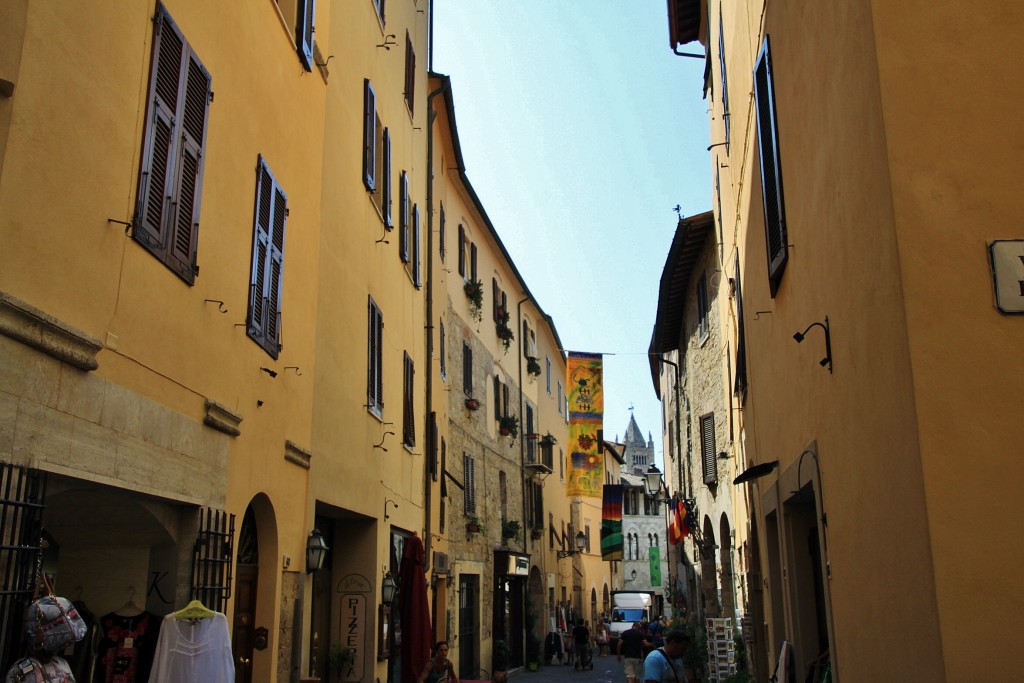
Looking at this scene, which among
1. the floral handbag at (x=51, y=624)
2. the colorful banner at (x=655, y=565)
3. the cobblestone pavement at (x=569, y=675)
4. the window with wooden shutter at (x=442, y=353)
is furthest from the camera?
the colorful banner at (x=655, y=565)

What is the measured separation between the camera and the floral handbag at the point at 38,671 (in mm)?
4500

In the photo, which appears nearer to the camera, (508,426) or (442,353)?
(442,353)

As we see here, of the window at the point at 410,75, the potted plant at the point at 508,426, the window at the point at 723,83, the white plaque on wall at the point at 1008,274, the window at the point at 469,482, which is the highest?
the window at the point at 410,75

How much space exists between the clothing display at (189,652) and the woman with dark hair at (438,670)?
5.17 m

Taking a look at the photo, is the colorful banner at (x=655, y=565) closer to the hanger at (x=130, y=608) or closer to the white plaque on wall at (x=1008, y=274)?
the hanger at (x=130, y=608)

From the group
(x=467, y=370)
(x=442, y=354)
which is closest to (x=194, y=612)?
(x=442, y=354)

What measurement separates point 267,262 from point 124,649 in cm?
369

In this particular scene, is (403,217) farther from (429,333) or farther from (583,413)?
(583,413)

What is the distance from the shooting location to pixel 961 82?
4566 mm

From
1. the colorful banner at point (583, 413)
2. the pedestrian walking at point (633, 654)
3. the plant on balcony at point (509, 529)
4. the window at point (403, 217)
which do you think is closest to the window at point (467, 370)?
the plant on balcony at point (509, 529)

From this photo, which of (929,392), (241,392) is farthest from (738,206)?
(929,392)

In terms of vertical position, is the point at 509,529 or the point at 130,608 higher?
the point at 509,529

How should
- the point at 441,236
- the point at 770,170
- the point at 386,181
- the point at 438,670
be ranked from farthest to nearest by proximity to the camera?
the point at 441,236, the point at 386,181, the point at 438,670, the point at 770,170

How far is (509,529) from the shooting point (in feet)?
83.3
